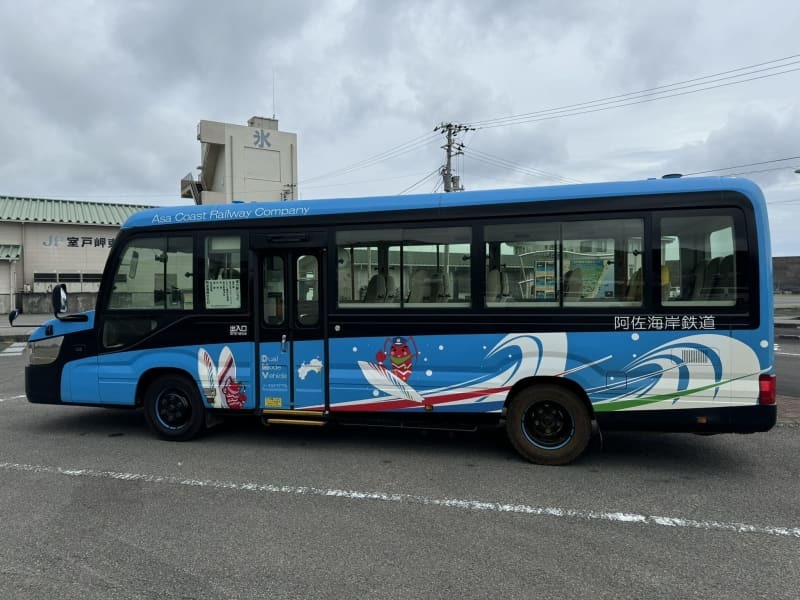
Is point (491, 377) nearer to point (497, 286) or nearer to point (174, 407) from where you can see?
point (497, 286)

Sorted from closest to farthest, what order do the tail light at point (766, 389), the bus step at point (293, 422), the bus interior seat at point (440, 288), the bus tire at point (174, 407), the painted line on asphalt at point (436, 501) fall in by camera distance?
1. the painted line on asphalt at point (436, 501)
2. the tail light at point (766, 389)
3. the bus interior seat at point (440, 288)
4. the bus step at point (293, 422)
5. the bus tire at point (174, 407)

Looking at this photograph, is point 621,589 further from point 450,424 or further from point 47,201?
point 47,201

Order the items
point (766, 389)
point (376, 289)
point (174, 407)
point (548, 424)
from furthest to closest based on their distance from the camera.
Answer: point (174, 407) → point (376, 289) → point (548, 424) → point (766, 389)

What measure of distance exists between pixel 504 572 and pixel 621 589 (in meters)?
0.70

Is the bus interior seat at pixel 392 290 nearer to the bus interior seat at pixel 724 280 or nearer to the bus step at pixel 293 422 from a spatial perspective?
the bus step at pixel 293 422

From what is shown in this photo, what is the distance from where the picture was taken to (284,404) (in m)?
6.37

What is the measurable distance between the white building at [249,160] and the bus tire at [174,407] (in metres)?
23.9

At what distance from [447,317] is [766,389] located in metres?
3.08

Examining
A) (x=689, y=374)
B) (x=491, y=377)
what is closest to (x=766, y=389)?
(x=689, y=374)

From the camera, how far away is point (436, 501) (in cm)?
470

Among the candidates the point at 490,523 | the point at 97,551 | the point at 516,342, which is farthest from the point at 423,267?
the point at 97,551

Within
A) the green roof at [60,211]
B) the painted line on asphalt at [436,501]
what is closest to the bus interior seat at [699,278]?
the painted line on asphalt at [436,501]

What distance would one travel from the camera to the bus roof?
5312mm

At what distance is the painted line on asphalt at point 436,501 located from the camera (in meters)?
4.18
